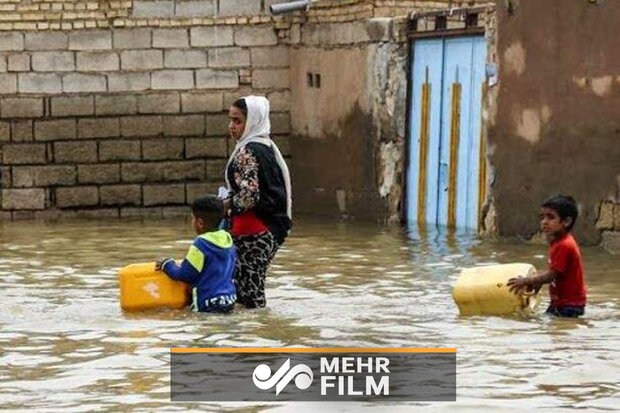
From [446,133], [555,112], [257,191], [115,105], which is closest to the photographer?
[257,191]

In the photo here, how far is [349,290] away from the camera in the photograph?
12.5 m

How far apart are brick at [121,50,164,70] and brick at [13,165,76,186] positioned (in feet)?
4.46

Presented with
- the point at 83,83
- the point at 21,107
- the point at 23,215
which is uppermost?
the point at 83,83

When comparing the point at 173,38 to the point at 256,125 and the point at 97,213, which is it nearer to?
the point at 97,213

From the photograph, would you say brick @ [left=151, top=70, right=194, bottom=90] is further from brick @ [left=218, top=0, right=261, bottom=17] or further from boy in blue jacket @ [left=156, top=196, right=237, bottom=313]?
boy in blue jacket @ [left=156, top=196, right=237, bottom=313]

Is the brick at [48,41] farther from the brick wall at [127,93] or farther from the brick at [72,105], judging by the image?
the brick at [72,105]

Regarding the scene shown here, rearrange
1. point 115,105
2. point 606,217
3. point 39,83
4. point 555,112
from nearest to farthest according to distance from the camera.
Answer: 1. point 606,217
2. point 555,112
3. point 39,83
4. point 115,105

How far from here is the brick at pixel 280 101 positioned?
67.4 feet

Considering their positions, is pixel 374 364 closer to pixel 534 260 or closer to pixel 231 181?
pixel 231 181

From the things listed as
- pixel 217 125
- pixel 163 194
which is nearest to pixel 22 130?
pixel 163 194

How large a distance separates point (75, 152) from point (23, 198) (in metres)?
0.80

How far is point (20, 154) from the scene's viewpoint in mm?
20078

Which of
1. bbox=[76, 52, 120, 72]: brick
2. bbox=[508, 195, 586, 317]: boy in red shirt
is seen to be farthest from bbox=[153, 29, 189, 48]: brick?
bbox=[508, 195, 586, 317]: boy in red shirt

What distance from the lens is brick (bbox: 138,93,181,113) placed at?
66.6 feet
